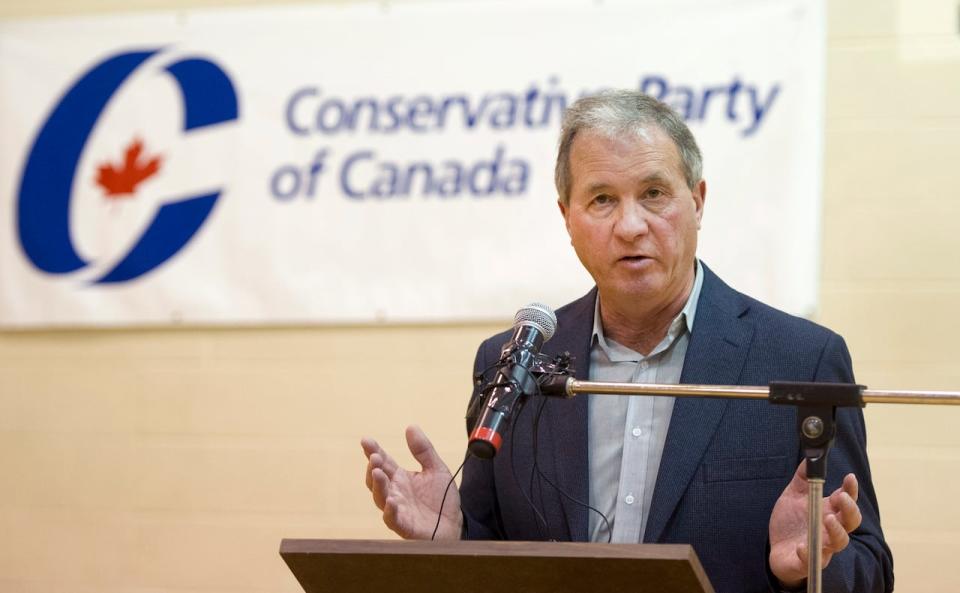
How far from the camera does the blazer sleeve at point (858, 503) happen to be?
66.3 inches

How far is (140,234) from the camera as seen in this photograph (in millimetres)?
3664

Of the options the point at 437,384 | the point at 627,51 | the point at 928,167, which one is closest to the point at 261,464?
the point at 437,384

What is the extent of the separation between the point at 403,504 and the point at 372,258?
1763 mm

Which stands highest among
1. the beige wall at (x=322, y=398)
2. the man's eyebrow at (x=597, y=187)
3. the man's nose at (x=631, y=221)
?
the man's eyebrow at (x=597, y=187)

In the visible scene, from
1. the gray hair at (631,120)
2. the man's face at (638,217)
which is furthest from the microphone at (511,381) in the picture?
the gray hair at (631,120)

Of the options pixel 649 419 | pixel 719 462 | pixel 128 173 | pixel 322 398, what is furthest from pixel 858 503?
pixel 128 173

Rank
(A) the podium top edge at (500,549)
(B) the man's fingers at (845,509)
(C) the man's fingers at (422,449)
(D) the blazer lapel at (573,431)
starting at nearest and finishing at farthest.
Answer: (A) the podium top edge at (500,549) < (B) the man's fingers at (845,509) < (C) the man's fingers at (422,449) < (D) the blazer lapel at (573,431)

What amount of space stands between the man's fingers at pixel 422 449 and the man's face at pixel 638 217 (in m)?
0.44

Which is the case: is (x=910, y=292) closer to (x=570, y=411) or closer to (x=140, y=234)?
(x=570, y=411)

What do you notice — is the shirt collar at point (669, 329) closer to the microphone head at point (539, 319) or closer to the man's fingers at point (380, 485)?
the microphone head at point (539, 319)

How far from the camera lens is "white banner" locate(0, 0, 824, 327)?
10.8 feet

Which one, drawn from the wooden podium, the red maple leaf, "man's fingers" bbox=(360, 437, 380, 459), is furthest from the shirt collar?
the red maple leaf

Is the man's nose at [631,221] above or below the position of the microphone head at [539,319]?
above

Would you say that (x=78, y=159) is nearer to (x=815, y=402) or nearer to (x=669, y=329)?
(x=669, y=329)
